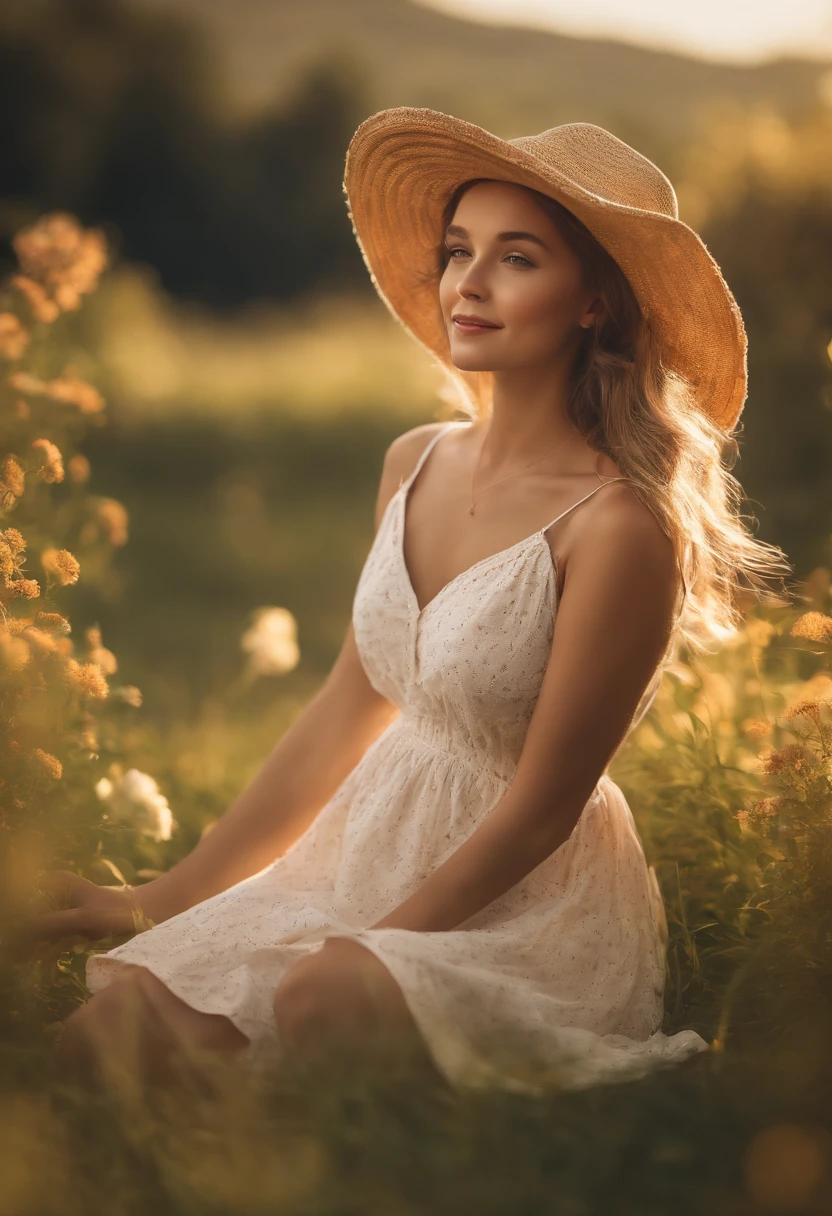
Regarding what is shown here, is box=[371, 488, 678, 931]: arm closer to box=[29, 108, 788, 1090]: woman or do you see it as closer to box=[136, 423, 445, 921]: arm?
box=[29, 108, 788, 1090]: woman

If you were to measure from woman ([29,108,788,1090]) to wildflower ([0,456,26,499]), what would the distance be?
2.12 feet

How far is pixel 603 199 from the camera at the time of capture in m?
1.96

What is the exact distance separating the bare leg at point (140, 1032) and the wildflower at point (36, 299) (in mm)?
1480

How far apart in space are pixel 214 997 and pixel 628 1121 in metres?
0.65

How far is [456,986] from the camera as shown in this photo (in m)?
1.77

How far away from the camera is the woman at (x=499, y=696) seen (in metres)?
1.83

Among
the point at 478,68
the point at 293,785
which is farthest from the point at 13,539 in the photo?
the point at 478,68

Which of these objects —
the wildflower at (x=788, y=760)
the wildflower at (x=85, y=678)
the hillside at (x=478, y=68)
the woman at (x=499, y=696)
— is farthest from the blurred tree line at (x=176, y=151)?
the wildflower at (x=788, y=760)

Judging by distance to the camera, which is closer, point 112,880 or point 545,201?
point 545,201

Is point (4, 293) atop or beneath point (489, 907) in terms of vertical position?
atop

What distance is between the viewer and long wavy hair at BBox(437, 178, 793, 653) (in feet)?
6.86

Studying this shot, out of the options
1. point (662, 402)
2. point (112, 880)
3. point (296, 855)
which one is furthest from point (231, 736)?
point (662, 402)

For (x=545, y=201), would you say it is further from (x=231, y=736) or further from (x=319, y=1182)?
(x=231, y=736)

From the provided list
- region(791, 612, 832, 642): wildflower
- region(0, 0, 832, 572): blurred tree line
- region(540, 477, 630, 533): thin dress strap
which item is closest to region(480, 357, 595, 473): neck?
region(540, 477, 630, 533): thin dress strap
